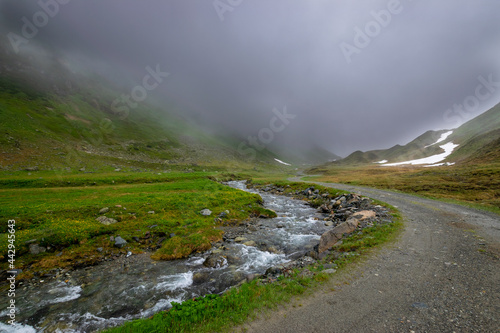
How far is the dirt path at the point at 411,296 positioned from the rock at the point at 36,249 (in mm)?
16781

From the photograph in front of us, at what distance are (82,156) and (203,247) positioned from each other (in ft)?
295

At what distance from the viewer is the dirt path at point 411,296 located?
604 cm

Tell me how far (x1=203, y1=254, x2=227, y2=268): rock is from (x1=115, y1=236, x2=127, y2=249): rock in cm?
749

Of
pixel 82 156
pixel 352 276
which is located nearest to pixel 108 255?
pixel 352 276

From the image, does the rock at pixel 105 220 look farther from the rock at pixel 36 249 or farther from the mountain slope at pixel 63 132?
the mountain slope at pixel 63 132

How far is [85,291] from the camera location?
1076 cm

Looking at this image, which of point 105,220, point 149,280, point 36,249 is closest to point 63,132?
point 105,220

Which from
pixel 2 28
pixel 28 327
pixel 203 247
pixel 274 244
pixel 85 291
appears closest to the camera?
pixel 28 327

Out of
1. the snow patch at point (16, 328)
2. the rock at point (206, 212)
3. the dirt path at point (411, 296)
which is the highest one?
the rock at point (206, 212)

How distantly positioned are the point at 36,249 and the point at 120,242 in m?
5.09

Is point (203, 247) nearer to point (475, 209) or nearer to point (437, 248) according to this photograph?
point (437, 248)

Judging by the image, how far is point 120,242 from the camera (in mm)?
15727

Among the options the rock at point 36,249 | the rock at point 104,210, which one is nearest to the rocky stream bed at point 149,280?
the rock at point 36,249

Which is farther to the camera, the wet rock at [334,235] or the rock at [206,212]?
the rock at [206,212]
